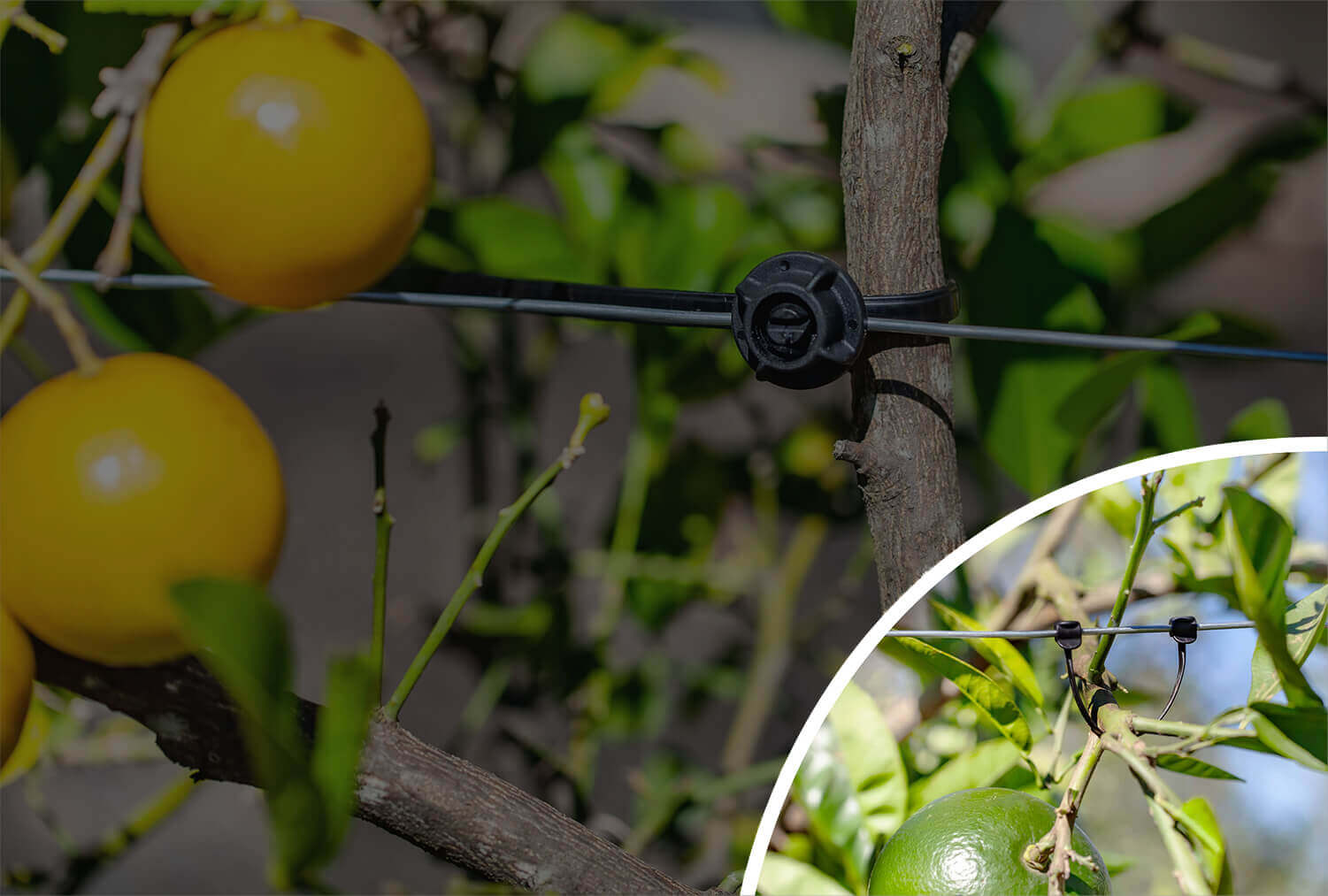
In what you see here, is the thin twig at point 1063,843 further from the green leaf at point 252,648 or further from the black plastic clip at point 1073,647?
the green leaf at point 252,648

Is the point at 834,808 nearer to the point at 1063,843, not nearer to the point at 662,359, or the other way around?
the point at 1063,843

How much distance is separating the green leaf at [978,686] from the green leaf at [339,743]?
11 centimetres

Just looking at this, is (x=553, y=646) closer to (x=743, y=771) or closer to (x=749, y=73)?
(x=743, y=771)

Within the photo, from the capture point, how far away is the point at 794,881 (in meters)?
0.21

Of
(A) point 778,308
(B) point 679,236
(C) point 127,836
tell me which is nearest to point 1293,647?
(A) point 778,308

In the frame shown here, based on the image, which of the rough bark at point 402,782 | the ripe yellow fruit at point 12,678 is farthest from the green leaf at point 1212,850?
the ripe yellow fruit at point 12,678

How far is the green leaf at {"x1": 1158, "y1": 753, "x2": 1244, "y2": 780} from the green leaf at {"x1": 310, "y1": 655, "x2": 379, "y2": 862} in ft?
0.49

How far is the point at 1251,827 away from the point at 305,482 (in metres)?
0.41

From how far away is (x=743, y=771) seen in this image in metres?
0.39

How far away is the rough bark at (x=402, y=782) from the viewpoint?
174 mm

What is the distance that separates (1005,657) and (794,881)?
0.23 feet

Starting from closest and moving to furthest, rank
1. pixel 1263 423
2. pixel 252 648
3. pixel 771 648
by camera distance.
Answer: pixel 252 648
pixel 1263 423
pixel 771 648

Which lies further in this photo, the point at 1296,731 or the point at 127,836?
the point at 127,836

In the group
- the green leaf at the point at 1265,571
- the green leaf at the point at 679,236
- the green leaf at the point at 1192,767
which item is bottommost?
the green leaf at the point at 1192,767
